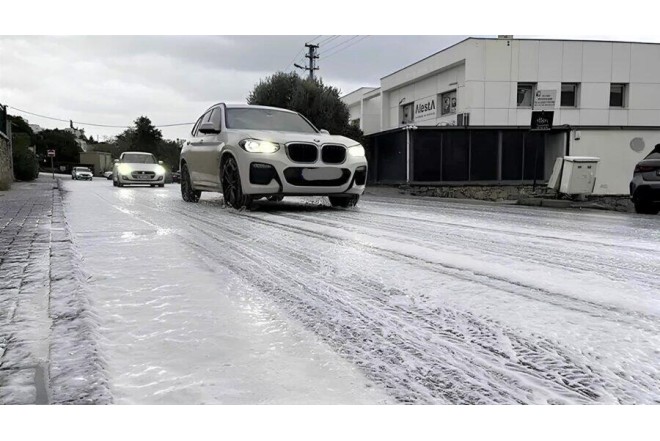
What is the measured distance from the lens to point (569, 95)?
27.0 meters

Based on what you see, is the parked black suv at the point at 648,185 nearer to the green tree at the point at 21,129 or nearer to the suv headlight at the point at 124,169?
the suv headlight at the point at 124,169

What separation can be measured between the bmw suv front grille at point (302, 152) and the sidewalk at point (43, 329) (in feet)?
11.1

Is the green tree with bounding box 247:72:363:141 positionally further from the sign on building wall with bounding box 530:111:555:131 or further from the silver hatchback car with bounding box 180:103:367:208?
the silver hatchback car with bounding box 180:103:367:208

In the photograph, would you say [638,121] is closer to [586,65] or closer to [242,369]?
[586,65]

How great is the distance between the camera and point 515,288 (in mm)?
2695

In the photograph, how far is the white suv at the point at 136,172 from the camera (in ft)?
60.6

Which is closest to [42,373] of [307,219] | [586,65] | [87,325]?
[87,325]

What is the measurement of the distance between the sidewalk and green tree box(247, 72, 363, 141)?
2430 cm

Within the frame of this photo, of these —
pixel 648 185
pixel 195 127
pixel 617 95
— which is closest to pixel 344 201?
pixel 195 127

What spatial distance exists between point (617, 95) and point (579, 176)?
1880cm

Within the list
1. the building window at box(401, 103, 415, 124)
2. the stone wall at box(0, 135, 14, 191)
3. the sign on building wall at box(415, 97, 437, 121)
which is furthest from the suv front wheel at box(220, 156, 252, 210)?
the building window at box(401, 103, 415, 124)

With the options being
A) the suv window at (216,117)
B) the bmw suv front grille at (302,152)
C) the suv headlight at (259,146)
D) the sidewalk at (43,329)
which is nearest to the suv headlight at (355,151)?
the bmw suv front grille at (302,152)

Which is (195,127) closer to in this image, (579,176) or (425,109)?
(579,176)

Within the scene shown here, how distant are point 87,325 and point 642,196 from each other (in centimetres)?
964
